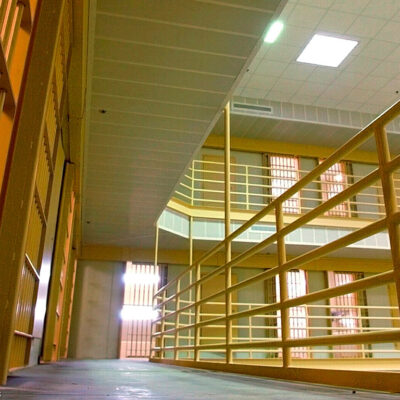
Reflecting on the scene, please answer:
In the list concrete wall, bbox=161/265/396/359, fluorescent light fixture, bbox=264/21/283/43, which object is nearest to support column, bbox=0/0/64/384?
fluorescent light fixture, bbox=264/21/283/43

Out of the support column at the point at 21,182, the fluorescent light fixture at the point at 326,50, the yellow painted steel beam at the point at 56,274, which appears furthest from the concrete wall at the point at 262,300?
the support column at the point at 21,182

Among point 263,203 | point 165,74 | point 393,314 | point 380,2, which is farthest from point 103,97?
point 393,314

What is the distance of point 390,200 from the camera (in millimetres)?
1887

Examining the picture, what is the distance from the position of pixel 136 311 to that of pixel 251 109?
586 cm

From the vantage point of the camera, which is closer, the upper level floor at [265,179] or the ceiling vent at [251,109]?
the ceiling vent at [251,109]

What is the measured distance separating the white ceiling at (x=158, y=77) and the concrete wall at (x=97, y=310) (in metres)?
4.52

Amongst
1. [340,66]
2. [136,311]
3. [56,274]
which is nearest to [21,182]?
[56,274]

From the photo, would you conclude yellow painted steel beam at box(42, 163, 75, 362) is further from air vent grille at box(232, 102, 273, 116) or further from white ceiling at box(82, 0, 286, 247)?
air vent grille at box(232, 102, 273, 116)

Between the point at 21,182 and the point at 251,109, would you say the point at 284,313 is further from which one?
the point at 251,109

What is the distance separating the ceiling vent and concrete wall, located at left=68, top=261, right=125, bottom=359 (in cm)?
488

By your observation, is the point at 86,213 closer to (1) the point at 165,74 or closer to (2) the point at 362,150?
(1) the point at 165,74

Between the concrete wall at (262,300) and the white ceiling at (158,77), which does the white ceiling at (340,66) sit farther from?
the concrete wall at (262,300)

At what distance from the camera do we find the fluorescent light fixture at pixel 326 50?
8.30 metres

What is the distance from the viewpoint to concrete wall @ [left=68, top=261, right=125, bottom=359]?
10.2 m
